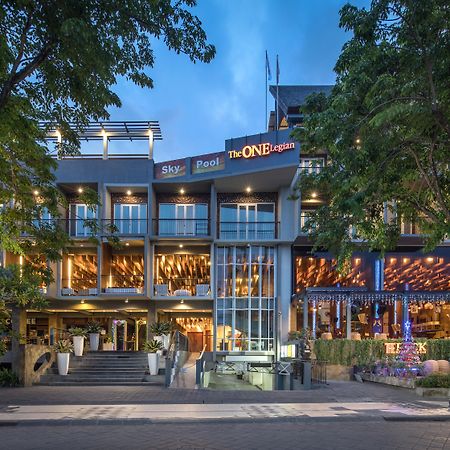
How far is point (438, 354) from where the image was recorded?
20.6 m

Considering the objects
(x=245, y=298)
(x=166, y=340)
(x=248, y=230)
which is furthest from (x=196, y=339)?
(x=166, y=340)

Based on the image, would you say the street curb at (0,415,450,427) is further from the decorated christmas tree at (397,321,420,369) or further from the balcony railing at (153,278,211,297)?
the balcony railing at (153,278,211,297)

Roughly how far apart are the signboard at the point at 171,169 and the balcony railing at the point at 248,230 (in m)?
3.77

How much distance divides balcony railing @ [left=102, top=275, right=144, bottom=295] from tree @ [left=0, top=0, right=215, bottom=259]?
61.4 feet

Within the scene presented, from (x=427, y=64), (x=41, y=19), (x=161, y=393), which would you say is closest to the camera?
(x=41, y=19)

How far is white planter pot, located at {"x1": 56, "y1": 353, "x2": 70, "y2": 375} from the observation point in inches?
794

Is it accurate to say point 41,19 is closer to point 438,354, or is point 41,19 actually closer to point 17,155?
point 17,155

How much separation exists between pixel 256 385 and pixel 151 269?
10267mm

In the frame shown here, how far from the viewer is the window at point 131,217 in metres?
29.8

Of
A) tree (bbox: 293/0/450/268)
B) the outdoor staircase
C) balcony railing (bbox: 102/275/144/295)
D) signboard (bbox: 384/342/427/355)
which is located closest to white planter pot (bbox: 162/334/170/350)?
the outdoor staircase

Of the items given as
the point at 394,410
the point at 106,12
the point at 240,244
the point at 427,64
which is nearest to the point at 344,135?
the point at 427,64

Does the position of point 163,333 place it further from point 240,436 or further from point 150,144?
point 240,436

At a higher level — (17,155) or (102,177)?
(102,177)

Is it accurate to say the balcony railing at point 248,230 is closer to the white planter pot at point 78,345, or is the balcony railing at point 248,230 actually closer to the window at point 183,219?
the window at point 183,219
